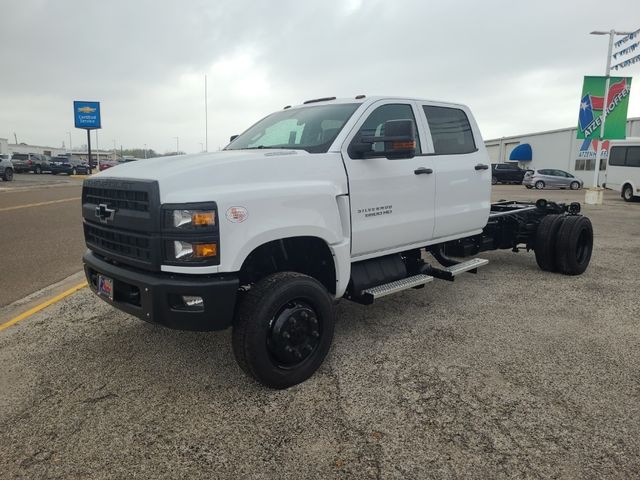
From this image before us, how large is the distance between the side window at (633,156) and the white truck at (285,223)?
789 inches

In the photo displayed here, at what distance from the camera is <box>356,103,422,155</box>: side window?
154 inches

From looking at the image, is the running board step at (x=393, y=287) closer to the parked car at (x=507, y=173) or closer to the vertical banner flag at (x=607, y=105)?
the vertical banner flag at (x=607, y=105)

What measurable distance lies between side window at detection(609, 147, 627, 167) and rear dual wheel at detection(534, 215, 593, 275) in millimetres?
18146

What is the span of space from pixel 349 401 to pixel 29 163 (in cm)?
4646

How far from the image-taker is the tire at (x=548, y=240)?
634 cm

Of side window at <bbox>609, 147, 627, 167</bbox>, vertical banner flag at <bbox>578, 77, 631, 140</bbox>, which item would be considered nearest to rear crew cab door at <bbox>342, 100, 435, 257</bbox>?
vertical banner flag at <bbox>578, 77, 631, 140</bbox>

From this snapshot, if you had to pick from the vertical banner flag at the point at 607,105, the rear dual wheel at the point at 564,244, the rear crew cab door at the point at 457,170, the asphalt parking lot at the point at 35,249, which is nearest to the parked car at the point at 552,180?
the vertical banner flag at the point at 607,105

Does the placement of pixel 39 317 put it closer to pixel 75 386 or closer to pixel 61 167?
pixel 75 386

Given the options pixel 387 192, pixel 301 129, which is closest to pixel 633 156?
pixel 387 192

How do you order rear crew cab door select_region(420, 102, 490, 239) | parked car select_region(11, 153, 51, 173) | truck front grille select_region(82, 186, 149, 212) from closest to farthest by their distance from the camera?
truck front grille select_region(82, 186, 149, 212)
rear crew cab door select_region(420, 102, 490, 239)
parked car select_region(11, 153, 51, 173)

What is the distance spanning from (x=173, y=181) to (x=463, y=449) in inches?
88.4

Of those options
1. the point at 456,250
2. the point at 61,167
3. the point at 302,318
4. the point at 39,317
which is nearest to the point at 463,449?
the point at 302,318

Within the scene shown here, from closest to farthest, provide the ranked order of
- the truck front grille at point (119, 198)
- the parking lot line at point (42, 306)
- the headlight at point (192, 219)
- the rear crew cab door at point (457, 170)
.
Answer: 1. the headlight at point (192, 219)
2. the truck front grille at point (119, 198)
3. the parking lot line at point (42, 306)
4. the rear crew cab door at point (457, 170)

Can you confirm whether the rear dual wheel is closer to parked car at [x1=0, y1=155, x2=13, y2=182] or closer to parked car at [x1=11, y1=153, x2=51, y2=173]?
parked car at [x1=0, y1=155, x2=13, y2=182]
